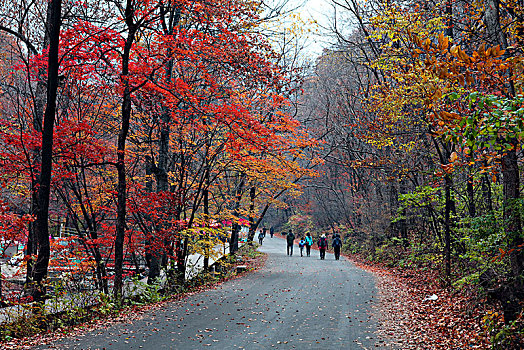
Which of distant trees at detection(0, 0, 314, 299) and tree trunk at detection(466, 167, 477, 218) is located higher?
distant trees at detection(0, 0, 314, 299)

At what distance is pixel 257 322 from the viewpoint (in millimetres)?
9391

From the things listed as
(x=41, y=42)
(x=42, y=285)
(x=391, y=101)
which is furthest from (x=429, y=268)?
(x=41, y=42)

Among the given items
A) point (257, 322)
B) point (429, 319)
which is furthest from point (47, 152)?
point (429, 319)

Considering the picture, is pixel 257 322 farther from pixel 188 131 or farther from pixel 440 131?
pixel 188 131

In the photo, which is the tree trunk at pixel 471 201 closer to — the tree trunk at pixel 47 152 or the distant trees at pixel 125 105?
the distant trees at pixel 125 105

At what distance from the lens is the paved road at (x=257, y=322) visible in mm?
7605

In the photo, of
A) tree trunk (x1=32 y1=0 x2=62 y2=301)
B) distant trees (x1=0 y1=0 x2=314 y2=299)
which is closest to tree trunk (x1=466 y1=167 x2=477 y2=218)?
distant trees (x1=0 y1=0 x2=314 y2=299)

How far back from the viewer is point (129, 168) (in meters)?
17.3

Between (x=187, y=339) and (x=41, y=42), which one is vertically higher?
(x=41, y=42)

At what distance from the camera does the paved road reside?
7605 millimetres

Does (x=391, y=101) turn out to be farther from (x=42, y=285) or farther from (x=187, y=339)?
(x=42, y=285)

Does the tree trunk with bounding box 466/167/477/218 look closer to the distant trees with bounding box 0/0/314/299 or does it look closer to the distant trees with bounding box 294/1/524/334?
the distant trees with bounding box 294/1/524/334

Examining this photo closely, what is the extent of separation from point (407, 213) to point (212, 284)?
1181 centimetres

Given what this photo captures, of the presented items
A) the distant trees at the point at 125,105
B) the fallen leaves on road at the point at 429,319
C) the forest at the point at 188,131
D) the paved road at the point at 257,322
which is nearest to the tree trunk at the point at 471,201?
the forest at the point at 188,131
